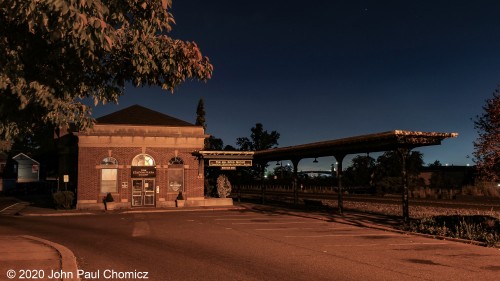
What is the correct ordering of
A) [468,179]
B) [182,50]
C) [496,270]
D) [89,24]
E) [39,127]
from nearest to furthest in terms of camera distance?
[89,24]
[182,50]
[39,127]
[496,270]
[468,179]

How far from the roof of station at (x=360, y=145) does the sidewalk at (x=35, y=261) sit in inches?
596

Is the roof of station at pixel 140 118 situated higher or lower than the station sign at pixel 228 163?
higher

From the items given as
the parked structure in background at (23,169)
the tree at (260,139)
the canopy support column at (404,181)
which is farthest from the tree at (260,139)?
the canopy support column at (404,181)

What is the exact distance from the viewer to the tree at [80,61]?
233 inches

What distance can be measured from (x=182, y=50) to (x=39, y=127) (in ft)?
11.1

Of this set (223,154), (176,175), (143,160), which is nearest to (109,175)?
(143,160)

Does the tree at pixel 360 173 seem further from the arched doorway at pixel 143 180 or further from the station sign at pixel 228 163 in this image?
the arched doorway at pixel 143 180

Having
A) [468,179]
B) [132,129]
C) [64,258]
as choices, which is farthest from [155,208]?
[468,179]

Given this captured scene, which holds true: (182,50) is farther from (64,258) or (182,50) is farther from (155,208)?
(155,208)

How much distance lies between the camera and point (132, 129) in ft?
109

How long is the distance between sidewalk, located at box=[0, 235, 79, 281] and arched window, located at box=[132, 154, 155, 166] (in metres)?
19.2

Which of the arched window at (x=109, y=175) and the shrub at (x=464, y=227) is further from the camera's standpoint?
the arched window at (x=109, y=175)

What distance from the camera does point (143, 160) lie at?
3306 cm

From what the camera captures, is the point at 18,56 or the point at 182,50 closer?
Result: the point at 18,56
